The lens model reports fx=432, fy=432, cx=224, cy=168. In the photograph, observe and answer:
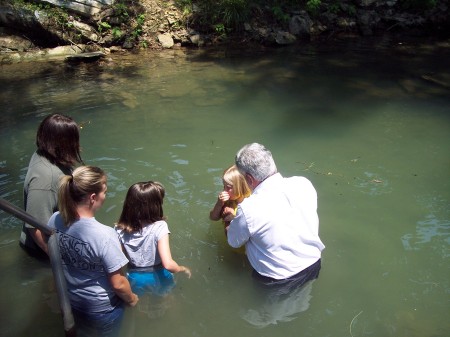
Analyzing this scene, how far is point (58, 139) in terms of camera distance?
3506mm

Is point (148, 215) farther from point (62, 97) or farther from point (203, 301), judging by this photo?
point (62, 97)

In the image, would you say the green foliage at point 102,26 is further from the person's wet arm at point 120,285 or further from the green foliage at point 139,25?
the person's wet arm at point 120,285

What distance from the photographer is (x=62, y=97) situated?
9.09m

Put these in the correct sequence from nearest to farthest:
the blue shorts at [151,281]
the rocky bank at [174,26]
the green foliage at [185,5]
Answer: the blue shorts at [151,281], the rocky bank at [174,26], the green foliage at [185,5]

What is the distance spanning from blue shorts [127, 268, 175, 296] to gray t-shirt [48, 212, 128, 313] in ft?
1.83

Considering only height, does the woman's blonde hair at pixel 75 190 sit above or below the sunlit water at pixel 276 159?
above

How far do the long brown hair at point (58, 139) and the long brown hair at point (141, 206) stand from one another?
59 cm

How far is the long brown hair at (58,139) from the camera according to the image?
3473mm

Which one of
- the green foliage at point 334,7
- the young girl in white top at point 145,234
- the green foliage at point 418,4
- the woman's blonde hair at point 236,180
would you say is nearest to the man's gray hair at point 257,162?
the woman's blonde hair at point 236,180

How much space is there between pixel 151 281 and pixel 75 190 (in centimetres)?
136

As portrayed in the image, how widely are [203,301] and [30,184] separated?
6.09ft

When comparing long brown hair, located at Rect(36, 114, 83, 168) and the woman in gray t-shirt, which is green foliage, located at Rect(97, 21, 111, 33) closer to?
long brown hair, located at Rect(36, 114, 83, 168)

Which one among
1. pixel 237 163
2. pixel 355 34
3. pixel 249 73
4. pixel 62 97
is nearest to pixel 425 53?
pixel 355 34

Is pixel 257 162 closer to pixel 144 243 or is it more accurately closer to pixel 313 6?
pixel 144 243
